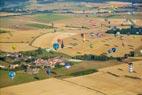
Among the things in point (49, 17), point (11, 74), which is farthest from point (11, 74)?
point (49, 17)

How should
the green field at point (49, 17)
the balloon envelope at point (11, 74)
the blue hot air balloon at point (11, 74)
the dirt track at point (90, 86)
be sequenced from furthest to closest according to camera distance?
the green field at point (49, 17)
the balloon envelope at point (11, 74)
the blue hot air balloon at point (11, 74)
the dirt track at point (90, 86)

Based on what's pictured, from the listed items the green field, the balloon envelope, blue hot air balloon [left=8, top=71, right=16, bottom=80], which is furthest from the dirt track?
the green field

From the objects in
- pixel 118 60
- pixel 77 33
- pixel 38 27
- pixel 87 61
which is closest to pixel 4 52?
pixel 87 61

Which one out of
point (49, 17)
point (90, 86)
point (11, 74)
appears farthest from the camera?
point (49, 17)

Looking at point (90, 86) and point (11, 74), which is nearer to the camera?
point (90, 86)

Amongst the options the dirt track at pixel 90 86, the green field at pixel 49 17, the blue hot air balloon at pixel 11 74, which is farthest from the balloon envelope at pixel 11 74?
the green field at pixel 49 17

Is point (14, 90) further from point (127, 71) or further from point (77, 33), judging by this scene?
point (77, 33)

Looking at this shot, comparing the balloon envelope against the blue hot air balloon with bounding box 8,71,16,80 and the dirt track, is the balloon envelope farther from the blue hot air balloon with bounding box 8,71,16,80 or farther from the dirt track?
the dirt track

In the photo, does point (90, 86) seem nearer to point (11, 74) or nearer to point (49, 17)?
point (11, 74)

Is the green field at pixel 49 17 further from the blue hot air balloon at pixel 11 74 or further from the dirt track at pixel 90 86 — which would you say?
the dirt track at pixel 90 86
